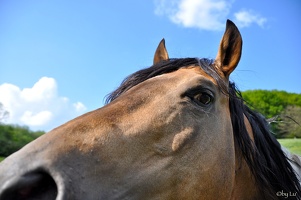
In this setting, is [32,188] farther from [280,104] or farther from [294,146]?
[280,104]

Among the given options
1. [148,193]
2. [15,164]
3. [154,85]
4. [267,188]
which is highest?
[154,85]

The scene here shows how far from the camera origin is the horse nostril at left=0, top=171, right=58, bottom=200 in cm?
192

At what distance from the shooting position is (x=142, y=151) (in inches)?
100

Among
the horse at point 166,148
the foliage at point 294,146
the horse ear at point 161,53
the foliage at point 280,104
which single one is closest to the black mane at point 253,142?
the horse at point 166,148

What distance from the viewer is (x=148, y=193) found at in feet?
8.14

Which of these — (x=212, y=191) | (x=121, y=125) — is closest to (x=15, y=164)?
(x=121, y=125)

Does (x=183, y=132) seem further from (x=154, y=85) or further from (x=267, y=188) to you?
→ (x=267, y=188)

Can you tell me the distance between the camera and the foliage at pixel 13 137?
1738 cm

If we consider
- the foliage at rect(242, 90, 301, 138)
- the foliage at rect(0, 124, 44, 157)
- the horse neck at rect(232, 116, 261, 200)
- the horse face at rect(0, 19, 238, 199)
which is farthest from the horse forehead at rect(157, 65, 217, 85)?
the foliage at rect(0, 124, 44, 157)

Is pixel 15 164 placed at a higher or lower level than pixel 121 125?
lower

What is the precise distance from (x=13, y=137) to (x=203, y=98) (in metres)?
19.0

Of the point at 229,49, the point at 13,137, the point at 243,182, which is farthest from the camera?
the point at 13,137

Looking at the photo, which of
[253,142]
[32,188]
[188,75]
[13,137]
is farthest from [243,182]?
A: [13,137]

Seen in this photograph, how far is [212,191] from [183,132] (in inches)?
25.6
